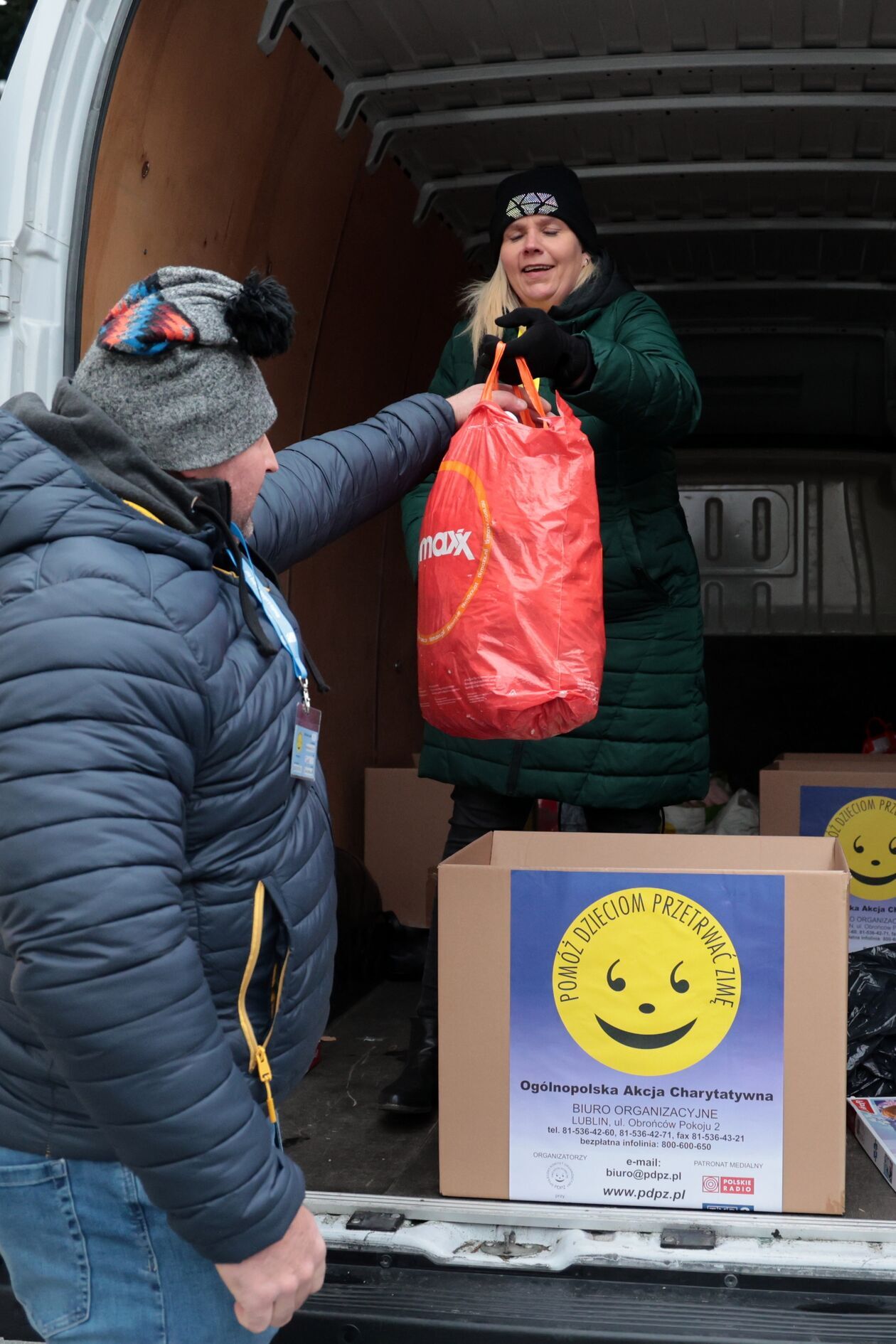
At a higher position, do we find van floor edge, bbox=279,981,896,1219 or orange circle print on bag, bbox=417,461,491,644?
orange circle print on bag, bbox=417,461,491,644

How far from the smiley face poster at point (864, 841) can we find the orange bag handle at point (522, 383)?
4.58 ft

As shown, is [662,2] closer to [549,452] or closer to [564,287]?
[564,287]

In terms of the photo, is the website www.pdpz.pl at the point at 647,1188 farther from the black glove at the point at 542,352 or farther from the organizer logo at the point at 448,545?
the black glove at the point at 542,352

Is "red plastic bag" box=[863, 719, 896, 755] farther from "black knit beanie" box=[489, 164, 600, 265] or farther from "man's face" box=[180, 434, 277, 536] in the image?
"man's face" box=[180, 434, 277, 536]

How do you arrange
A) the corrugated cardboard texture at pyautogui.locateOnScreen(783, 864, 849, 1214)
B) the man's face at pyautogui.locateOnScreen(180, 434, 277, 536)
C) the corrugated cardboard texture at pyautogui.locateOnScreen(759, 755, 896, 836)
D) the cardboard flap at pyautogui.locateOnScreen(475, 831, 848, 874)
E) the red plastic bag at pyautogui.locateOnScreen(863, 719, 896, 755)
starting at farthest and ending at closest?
1. the red plastic bag at pyautogui.locateOnScreen(863, 719, 896, 755)
2. the corrugated cardboard texture at pyautogui.locateOnScreen(759, 755, 896, 836)
3. the cardboard flap at pyautogui.locateOnScreen(475, 831, 848, 874)
4. the corrugated cardboard texture at pyautogui.locateOnScreen(783, 864, 849, 1214)
5. the man's face at pyautogui.locateOnScreen(180, 434, 277, 536)

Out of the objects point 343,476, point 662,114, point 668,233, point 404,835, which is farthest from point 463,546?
point 668,233

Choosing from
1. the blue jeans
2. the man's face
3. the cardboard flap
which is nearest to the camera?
the blue jeans

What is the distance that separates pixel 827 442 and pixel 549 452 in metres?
3.26

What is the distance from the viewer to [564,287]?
8.94 ft

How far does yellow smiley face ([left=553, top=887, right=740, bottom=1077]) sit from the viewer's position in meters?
2.16

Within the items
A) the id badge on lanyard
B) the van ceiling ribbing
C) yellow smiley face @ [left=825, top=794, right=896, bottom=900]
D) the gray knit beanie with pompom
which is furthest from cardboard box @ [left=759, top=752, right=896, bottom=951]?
the gray knit beanie with pompom

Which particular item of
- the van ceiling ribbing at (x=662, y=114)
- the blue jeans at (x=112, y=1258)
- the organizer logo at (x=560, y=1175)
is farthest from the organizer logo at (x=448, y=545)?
the van ceiling ribbing at (x=662, y=114)

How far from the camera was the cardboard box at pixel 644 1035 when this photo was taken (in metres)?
2.13

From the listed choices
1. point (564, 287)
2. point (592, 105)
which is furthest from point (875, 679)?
point (564, 287)
